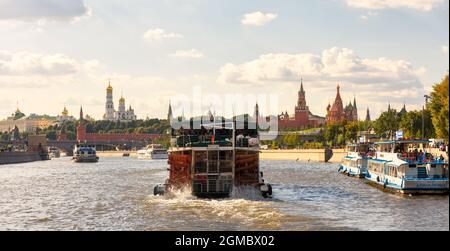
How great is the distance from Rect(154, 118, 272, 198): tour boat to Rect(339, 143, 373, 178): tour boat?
34299 millimetres

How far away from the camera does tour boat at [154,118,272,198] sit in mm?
49688

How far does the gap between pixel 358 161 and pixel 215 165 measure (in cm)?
4385

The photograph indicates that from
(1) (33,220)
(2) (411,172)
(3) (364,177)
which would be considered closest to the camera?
(1) (33,220)

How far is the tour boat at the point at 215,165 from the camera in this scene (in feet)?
163

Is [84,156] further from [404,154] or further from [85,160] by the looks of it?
[404,154]

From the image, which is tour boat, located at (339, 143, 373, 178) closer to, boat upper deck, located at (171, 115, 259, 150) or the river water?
the river water

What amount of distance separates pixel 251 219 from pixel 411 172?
21.1 m

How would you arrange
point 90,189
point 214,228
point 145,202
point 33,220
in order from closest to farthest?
1. point 214,228
2. point 33,220
3. point 145,202
4. point 90,189

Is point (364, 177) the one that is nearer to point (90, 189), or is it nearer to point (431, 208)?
point (90, 189)

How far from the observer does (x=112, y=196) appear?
6022 cm

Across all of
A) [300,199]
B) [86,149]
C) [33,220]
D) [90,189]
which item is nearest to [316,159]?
[86,149]

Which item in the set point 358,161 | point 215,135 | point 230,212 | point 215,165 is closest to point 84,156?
point 358,161

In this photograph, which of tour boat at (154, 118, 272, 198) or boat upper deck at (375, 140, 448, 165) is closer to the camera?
tour boat at (154, 118, 272, 198)

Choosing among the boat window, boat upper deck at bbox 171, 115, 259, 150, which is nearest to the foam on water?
the boat window
